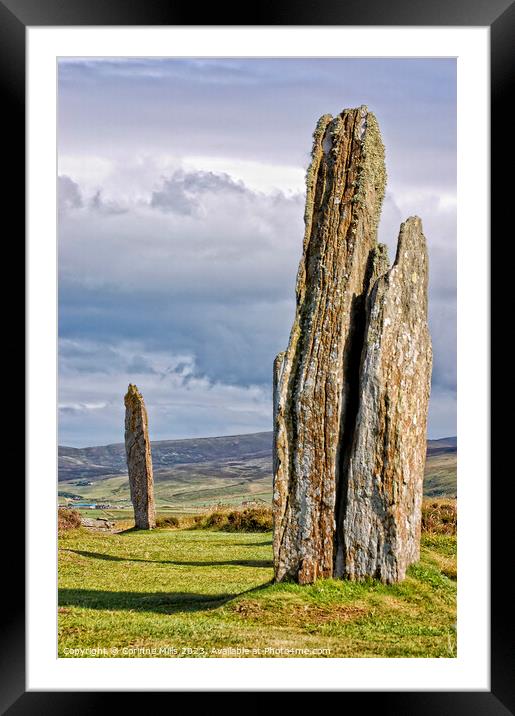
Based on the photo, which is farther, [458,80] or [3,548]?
[458,80]

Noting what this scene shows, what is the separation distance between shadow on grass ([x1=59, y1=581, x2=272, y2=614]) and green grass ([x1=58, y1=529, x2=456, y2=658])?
0.02 metres

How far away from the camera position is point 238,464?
68750mm

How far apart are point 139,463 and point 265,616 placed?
18475mm

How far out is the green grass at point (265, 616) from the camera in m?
14.8

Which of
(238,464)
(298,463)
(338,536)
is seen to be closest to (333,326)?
(298,463)

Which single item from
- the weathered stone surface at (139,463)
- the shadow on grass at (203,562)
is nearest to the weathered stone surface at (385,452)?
the shadow on grass at (203,562)

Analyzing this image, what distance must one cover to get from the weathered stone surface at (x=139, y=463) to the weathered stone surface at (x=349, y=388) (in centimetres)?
1701

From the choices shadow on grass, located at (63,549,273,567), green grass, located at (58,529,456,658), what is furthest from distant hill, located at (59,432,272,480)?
green grass, located at (58,529,456,658)

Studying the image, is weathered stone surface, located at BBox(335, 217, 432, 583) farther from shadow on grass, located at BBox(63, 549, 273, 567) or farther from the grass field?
shadow on grass, located at BBox(63, 549, 273, 567)

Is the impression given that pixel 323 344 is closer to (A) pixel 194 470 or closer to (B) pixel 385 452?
(B) pixel 385 452
